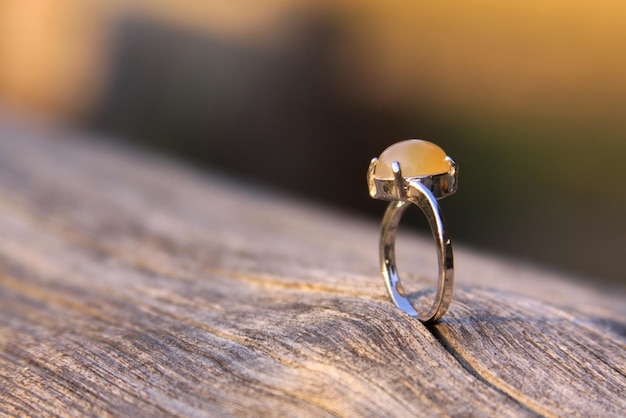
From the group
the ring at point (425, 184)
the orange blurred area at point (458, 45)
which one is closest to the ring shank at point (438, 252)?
the ring at point (425, 184)

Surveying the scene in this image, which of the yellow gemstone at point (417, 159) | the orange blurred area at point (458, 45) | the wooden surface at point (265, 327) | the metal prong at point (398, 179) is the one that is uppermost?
the orange blurred area at point (458, 45)

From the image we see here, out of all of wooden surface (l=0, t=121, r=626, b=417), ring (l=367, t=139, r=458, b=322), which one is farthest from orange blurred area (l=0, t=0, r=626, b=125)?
ring (l=367, t=139, r=458, b=322)

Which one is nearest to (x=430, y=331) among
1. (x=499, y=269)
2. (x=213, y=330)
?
(x=213, y=330)

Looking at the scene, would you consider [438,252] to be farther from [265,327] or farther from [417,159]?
[265,327]

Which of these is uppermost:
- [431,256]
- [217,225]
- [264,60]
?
[264,60]

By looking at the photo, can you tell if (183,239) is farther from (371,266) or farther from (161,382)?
(161,382)

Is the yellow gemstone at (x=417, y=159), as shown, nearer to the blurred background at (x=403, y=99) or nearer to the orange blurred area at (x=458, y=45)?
the blurred background at (x=403, y=99)
